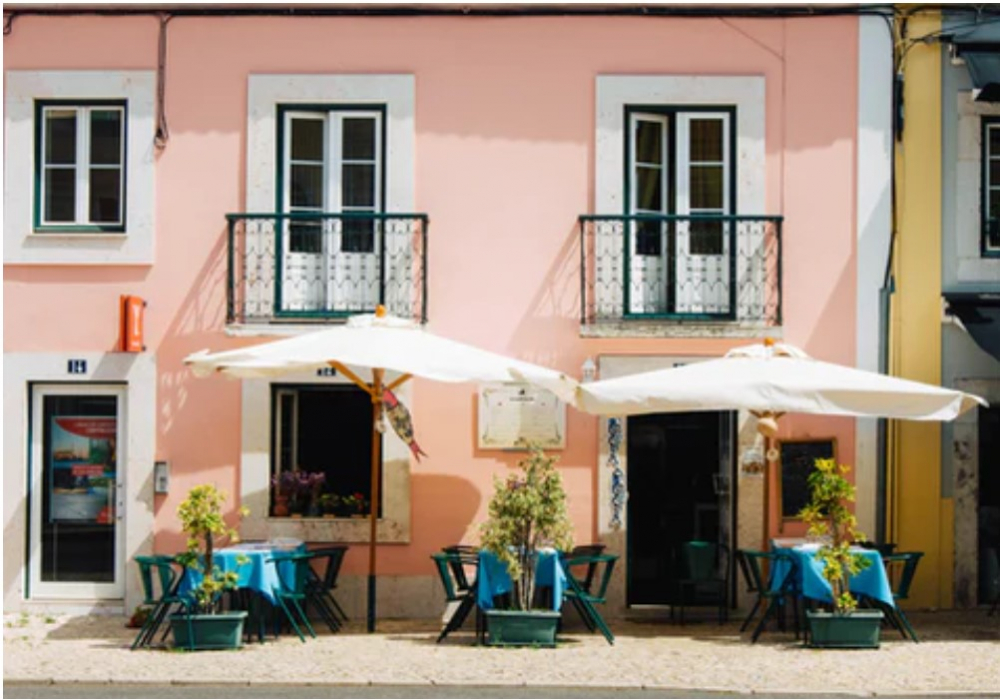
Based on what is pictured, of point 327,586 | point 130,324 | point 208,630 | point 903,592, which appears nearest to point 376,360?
point 327,586

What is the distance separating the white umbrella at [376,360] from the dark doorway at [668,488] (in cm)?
234

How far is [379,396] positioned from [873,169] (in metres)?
4.89

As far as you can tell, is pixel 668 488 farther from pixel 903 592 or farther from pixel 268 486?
pixel 268 486

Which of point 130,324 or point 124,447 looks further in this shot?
point 124,447

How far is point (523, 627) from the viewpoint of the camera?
1277cm

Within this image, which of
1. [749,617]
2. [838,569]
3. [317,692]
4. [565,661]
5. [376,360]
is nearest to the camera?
[317,692]

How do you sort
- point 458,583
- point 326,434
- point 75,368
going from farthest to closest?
1. point 326,434
2. point 75,368
3. point 458,583

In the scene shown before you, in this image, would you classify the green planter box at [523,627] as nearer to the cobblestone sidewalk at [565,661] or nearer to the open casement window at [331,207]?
the cobblestone sidewalk at [565,661]

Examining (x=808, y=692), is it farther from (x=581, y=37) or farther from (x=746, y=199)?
(x=581, y=37)

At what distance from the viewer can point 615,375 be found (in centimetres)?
1489

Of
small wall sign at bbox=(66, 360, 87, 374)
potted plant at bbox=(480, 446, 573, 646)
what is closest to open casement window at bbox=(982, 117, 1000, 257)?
potted plant at bbox=(480, 446, 573, 646)

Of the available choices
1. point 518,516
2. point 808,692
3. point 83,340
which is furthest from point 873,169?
point 83,340

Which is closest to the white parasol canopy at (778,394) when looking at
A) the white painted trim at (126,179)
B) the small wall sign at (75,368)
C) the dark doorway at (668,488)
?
the dark doorway at (668,488)

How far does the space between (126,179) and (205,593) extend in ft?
14.4
